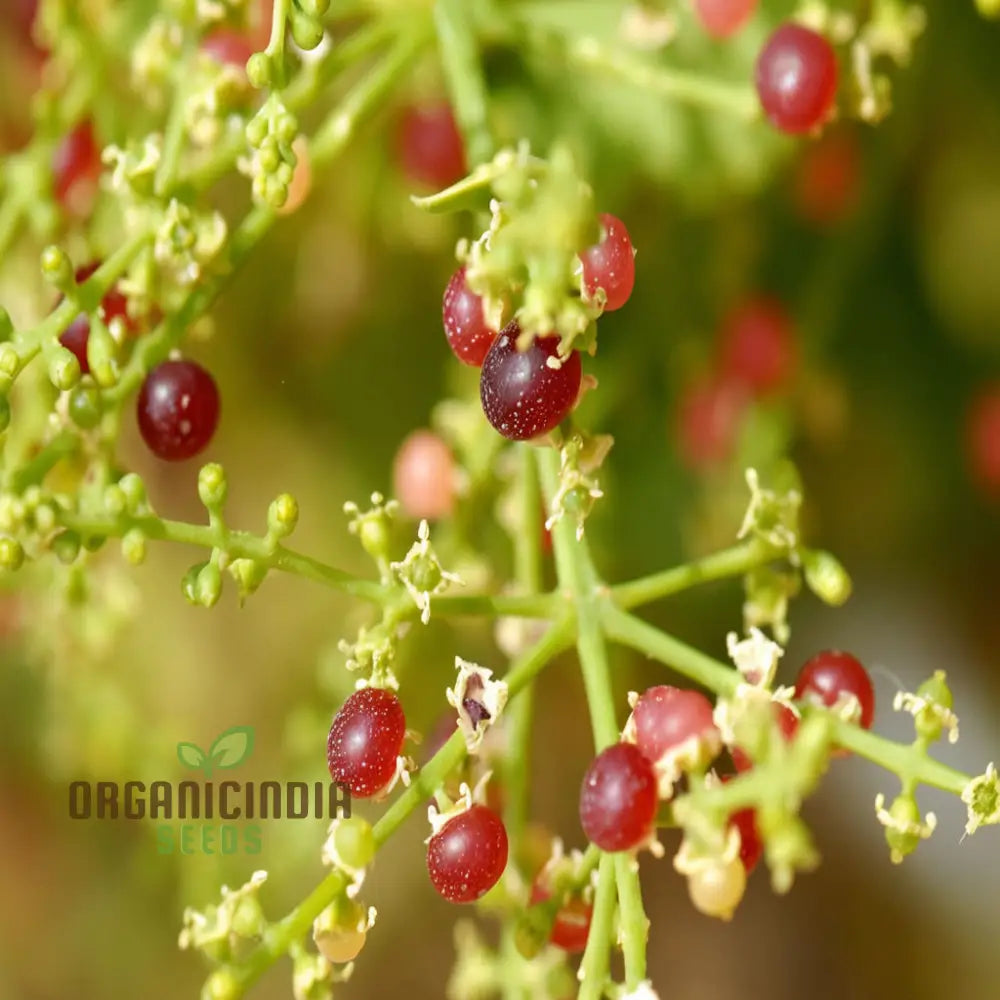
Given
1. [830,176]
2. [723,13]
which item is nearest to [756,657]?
[723,13]

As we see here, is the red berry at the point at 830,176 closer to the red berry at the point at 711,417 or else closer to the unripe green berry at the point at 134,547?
the red berry at the point at 711,417

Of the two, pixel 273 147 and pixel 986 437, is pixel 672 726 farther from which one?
pixel 986 437

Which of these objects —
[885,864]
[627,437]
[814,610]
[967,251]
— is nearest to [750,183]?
[627,437]

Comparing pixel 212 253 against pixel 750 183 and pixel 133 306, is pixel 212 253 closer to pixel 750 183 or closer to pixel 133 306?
pixel 133 306

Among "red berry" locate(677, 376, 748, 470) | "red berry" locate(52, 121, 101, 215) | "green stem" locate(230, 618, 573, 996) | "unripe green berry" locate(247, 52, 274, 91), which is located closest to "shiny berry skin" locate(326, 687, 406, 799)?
"green stem" locate(230, 618, 573, 996)

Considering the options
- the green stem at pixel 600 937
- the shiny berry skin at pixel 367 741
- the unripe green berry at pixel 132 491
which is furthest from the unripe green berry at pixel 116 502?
the green stem at pixel 600 937
